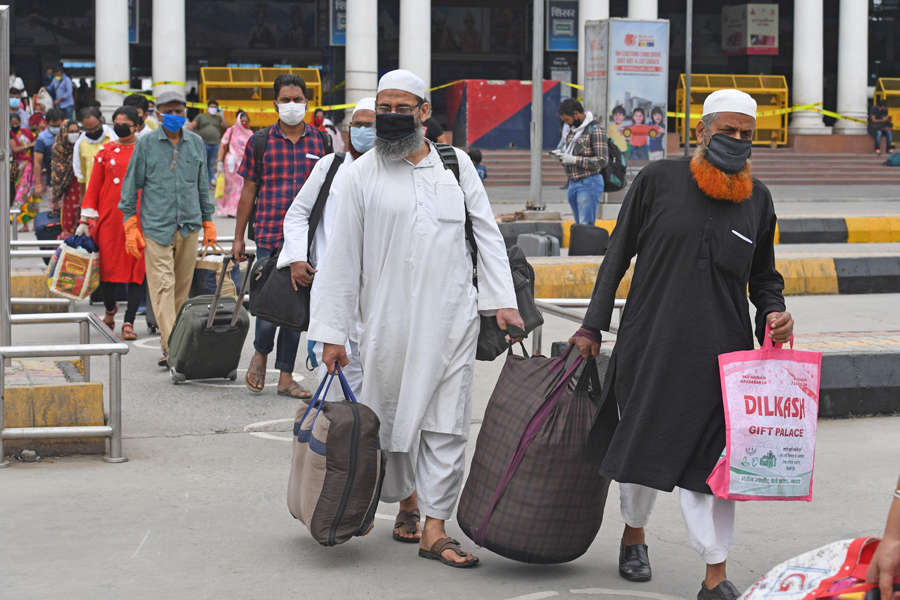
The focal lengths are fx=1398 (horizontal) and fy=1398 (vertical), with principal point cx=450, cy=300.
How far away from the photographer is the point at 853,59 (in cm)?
3409

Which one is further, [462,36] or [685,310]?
[462,36]

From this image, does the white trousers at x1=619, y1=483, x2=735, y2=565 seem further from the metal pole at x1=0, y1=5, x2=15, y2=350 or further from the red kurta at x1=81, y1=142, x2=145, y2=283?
the red kurta at x1=81, y1=142, x2=145, y2=283

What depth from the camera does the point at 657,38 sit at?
66.9ft

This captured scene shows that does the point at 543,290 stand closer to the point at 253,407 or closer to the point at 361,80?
the point at 253,407

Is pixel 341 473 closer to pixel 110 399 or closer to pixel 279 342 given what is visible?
pixel 110 399

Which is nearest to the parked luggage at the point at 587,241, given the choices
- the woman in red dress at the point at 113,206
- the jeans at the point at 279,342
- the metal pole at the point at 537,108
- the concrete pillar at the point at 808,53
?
the metal pole at the point at 537,108

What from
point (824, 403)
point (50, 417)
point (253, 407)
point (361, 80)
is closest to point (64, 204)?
point (253, 407)

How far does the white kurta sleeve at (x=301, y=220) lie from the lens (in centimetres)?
668

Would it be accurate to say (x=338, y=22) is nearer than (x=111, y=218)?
No

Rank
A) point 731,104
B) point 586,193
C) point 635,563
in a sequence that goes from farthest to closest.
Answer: point 586,193, point 635,563, point 731,104

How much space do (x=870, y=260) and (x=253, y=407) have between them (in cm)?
786

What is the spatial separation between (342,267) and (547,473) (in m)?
1.10

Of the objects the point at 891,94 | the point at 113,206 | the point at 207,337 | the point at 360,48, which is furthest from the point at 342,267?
the point at 891,94

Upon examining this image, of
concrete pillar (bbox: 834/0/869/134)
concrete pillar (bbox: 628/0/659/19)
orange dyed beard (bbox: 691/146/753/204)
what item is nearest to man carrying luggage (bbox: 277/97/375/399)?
orange dyed beard (bbox: 691/146/753/204)
